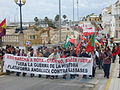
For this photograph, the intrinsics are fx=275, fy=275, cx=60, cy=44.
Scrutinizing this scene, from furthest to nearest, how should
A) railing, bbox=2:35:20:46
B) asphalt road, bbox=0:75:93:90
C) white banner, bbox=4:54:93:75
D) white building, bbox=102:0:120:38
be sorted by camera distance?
1. white building, bbox=102:0:120:38
2. railing, bbox=2:35:20:46
3. white banner, bbox=4:54:93:75
4. asphalt road, bbox=0:75:93:90

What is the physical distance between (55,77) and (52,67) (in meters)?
0.76

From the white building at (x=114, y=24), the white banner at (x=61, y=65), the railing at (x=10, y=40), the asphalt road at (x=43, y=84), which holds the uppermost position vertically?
the white building at (x=114, y=24)

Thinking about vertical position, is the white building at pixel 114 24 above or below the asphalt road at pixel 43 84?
above

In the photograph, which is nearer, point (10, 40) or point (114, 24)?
point (10, 40)

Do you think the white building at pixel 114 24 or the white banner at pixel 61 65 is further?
the white building at pixel 114 24

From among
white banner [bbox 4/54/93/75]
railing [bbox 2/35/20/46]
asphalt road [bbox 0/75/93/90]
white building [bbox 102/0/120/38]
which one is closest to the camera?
asphalt road [bbox 0/75/93/90]

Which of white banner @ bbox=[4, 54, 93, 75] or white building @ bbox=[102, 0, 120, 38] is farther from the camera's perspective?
white building @ bbox=[102, 0, 120, 38]

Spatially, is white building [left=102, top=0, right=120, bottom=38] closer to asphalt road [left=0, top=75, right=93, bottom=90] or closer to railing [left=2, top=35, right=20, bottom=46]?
railing [left=2, top=35, right=20, bottom=46]

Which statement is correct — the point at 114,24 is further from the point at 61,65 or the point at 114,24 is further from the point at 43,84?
the point at 43,84

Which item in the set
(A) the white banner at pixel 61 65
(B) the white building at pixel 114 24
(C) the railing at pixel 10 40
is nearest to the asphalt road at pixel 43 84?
(A) the white banner at pixel 61 65

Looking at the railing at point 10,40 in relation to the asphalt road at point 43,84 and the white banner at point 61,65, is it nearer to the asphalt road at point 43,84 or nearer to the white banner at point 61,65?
the white banner at point 61,65

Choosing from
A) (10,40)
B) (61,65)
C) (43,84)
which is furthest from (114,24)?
(43,84)

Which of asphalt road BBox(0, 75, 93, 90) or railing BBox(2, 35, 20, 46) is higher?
railing BBox(2, 35, 20, 46)

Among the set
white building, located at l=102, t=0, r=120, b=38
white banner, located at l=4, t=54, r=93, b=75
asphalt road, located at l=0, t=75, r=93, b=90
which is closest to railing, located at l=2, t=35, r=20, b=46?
white banner, located at l=4, t=54, r=93, b=75
